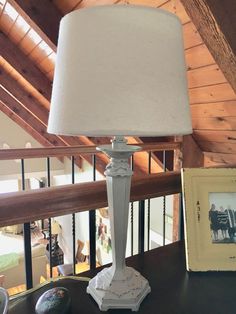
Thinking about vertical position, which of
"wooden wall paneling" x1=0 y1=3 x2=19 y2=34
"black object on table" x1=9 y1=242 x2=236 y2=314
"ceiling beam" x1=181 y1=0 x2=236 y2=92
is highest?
"wooden wall paneling" x1=0 y1=3 x2=19 y2=34

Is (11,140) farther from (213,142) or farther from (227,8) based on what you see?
(227,8)

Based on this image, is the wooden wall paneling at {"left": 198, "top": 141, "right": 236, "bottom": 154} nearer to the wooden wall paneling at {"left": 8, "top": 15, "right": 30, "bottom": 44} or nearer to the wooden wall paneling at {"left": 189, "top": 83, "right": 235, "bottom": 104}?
the wooden wall paneling at {"left": 189, "top": 83, "right": 235, "bottom": 104}

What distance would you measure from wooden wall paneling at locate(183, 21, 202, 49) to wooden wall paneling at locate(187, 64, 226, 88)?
7.5 inches

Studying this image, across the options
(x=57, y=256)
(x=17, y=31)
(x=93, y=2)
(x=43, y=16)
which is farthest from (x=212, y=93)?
(x=57, y=256)

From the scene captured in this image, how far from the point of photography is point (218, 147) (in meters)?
2.59

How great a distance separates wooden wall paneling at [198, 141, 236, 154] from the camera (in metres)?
2.43

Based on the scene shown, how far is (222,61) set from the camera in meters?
1.54

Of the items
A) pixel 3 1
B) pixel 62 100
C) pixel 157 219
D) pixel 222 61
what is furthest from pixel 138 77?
pixel 157 219

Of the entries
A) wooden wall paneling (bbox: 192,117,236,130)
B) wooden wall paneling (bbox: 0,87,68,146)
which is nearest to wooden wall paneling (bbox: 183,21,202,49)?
wooden wall paneling (bbox: 192,117,236,130)

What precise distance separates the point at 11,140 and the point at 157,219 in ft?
11.6

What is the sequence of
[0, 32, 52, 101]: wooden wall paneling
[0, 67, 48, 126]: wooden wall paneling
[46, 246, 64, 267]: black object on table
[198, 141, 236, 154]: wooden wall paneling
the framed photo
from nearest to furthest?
1. the framed photo
2. [198, 141, 236, 154]: wooden wall paneling
3. [0, 32, 52, 101]: wooden wall paneling
4. [0, 67, 48, 126]: wooden wall paneling
5. [46, 246, 64, 267]: black object on table

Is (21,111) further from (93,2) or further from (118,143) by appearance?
(118,143)

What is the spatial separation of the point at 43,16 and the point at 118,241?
7.19 ft

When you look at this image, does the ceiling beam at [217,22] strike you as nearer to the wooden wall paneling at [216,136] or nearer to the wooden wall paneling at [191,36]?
the wooden wall paneling at [191,36]
